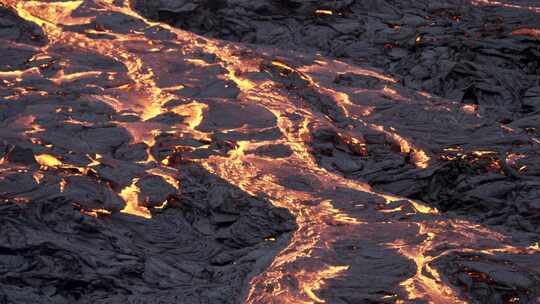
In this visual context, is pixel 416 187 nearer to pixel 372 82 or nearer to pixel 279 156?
pixel 279 156

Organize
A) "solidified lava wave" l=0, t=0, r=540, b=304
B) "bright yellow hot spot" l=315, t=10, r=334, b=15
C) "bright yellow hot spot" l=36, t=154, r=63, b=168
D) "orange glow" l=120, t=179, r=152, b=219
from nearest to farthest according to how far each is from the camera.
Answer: "solidified lava wave" l=0, t=0, r=540, b=304
"orange glow" l=120, t=179, r=152, b=219
"bright yellow hot spot" l=36, t=154, r=63, b=168
"bright yellow hot spot" l=315, t=10, r=334, b=15

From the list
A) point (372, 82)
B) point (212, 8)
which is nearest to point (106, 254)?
point (372, 82)

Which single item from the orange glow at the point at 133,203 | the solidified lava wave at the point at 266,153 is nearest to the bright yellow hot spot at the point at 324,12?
the solidified lava wave at the point at 266,153

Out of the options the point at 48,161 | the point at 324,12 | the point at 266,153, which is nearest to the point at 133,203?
the point at 48,161

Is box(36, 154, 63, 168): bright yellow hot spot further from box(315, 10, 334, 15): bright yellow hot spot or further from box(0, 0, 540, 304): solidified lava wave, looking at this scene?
box(315, 10, 334, 15): bright yellow hot spot

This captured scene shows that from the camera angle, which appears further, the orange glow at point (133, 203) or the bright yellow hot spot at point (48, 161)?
the bright yellow hot spot at point (48, 161)

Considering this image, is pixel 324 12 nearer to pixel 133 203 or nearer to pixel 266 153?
pixel 266 153

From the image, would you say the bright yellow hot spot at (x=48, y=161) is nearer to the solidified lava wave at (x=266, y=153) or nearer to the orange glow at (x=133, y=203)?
the solidified lava wave at (x=266, y=153)

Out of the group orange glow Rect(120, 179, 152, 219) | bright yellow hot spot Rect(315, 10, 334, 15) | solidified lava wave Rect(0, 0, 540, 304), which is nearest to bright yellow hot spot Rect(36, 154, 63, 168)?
solidified lava wave Rect(0, 0, 540, 304)
